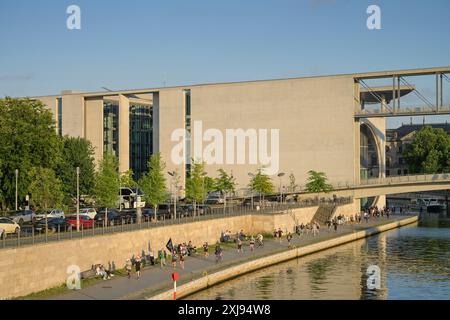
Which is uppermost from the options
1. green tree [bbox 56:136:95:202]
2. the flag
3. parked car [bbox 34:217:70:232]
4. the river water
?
green tree [bbox 56:136:95:202]

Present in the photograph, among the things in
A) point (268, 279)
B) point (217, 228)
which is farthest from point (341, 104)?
point (268, 279)

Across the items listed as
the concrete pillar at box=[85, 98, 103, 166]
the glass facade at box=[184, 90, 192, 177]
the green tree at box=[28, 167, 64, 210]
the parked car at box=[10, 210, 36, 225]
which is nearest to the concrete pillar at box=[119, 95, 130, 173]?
the concrete pillar at box=[85, 98, 103, 166]

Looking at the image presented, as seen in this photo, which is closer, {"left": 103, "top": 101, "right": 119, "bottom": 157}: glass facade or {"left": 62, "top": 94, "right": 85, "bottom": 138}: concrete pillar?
{"left": 62, "top": 94, "right": 85, "bottom": 138}: concrete pillar

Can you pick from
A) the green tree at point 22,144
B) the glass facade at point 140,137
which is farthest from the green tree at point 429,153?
the green tree at point 22,144

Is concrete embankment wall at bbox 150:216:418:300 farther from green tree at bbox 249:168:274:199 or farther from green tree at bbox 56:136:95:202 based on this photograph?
green tree at bbox 56:136:95:202

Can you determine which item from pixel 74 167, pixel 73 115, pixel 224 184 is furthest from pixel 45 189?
pixel 73 115

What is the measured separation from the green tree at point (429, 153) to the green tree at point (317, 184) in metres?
45.0

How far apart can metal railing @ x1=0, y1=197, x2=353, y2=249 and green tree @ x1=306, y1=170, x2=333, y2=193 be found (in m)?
1.35

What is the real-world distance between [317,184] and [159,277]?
4854 cm

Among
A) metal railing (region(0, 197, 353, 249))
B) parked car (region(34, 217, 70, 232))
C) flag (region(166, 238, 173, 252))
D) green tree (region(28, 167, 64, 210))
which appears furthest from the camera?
green tree (region(28, 167, 64, 210))

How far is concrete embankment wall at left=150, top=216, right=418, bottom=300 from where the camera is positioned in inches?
1504

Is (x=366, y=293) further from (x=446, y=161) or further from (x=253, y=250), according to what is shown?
(x=446, y=161)

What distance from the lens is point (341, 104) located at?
89688 mm

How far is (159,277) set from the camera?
132ft
